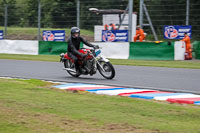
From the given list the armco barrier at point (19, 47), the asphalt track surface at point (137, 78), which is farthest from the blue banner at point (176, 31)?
the asphalt track surface at point (137, 78)

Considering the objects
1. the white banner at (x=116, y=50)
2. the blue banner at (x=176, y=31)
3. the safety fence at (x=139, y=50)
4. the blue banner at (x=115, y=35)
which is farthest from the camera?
the blue banner at (x=115, y=35)

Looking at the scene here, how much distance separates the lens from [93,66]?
12.0m

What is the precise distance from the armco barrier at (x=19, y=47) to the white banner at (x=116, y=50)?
4.51 m

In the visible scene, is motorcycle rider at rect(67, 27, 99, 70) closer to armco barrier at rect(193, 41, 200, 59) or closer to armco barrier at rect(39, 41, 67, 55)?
armco barrier at rect(193, 41, 200, 59)

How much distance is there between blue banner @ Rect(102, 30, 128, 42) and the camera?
76.7 feet

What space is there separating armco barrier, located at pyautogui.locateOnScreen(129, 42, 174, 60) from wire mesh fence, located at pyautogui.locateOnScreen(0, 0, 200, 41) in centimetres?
207

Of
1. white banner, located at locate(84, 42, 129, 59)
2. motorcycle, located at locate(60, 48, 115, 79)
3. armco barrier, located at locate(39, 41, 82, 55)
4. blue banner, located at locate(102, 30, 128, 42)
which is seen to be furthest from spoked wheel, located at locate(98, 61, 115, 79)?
blue banner, located at locate(102, 30, 128, 42)

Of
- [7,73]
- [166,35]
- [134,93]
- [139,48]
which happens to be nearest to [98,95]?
[134,93]

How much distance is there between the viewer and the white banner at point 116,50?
69.3 feet

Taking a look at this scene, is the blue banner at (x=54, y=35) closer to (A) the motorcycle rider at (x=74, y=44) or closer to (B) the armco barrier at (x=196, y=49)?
(B) the armco barrier at (x=196, y=49)

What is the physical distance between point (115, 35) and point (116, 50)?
8.35ft

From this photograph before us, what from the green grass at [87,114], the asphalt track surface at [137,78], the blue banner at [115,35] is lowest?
the green grass at [87,114]

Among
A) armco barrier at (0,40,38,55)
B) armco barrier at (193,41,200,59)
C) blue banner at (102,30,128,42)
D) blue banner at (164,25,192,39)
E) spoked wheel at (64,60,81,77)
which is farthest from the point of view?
armco barrier at (0,40,38,55)

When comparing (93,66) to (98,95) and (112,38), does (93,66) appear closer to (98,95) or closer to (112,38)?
(98,95)
